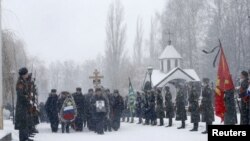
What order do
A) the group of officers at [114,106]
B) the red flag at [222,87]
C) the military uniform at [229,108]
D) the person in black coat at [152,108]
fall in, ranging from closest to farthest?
1. the group of officers at [114,106]
2. the red flag at [222,87]
3. the military uniform at [229,108]
4. the person in black coat at [152,108]

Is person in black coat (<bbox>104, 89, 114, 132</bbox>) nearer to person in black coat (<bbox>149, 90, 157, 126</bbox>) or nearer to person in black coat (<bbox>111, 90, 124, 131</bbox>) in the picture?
person in black coat (<bbox>111, 90, 124, 131</bbox>)

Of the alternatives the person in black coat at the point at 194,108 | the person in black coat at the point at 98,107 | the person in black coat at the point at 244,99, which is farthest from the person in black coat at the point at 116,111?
the person in black coat at the point at 244,99

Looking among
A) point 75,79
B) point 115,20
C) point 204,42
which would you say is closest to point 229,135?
point 204,42

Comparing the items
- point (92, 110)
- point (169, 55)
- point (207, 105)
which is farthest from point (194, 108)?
point (169, 55)

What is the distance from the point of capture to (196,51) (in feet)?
199

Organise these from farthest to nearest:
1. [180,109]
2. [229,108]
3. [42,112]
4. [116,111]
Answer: [42,112]
[116,111]
[180,109]
[229,108]

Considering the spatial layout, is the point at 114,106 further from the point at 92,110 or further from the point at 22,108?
the point at 22,108

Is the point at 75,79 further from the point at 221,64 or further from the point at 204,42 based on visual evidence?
the point at 221,64

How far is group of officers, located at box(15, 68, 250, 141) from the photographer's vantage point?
1390cm

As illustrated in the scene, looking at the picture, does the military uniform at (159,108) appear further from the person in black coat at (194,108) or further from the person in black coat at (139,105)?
the person in black coat at (194,108)

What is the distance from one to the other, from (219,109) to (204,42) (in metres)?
42.9

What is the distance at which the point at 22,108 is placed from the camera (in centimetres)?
1377

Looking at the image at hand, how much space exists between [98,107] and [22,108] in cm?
657

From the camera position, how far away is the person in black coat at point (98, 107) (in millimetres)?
19953
